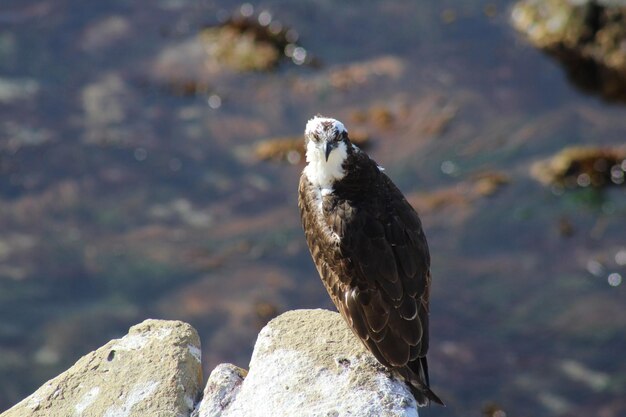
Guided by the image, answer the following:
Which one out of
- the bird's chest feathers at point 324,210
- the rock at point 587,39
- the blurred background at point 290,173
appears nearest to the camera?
the bird's chest feathers at point 324,210

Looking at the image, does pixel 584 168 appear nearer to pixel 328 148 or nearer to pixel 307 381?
pixel 328 148

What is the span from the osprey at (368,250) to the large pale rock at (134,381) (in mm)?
1196

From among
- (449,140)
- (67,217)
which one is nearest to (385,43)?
(449,140)

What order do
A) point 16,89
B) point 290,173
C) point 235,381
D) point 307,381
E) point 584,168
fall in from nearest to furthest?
1. point 307,381
2. point 235,381
3. point 584,168
4. point 290,173
5. point 16,89

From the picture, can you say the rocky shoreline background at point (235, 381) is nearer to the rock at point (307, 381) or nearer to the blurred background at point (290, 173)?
the rock at point (307, 381)

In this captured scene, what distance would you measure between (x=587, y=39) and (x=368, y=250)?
34.9 ft

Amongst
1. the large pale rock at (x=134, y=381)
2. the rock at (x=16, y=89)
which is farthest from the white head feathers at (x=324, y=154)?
the rock at (x=16, y=89)

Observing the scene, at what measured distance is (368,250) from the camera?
781 centimetres

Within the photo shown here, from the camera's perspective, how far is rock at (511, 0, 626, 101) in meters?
16.7

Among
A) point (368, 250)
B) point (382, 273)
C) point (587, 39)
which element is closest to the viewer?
point (382, 273)

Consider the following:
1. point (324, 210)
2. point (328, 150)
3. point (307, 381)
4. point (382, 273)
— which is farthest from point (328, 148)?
point (307, 381)

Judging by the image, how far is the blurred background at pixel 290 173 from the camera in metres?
12.9

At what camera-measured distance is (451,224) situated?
14.4 meters

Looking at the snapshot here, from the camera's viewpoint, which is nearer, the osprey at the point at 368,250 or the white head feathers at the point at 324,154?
the osprey at the point at 368,250
